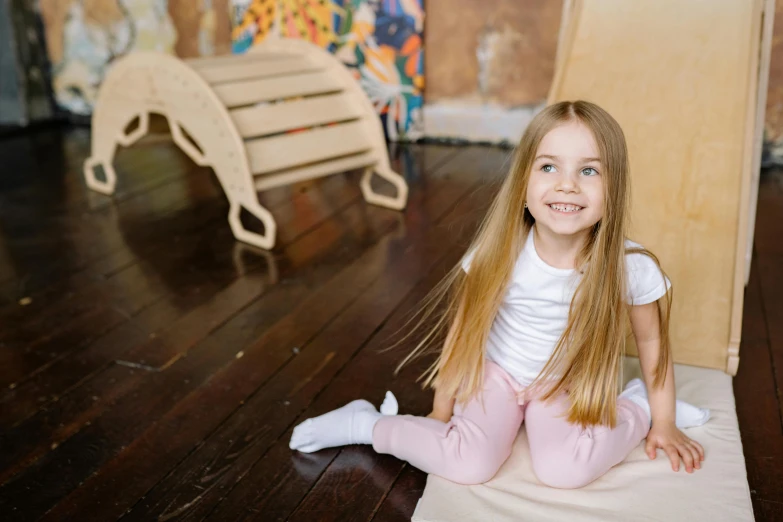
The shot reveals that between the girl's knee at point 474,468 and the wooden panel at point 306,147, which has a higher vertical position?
the wooden panel at point 306,147

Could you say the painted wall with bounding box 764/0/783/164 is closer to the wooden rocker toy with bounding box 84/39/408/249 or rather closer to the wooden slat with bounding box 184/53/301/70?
the wooden rocker toy with bounding box 84/39/408/249

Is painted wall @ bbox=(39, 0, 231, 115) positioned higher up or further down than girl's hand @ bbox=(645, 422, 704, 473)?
higher up

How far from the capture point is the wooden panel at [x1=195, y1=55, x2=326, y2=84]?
2609 mm

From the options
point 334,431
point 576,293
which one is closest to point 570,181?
point 576,293

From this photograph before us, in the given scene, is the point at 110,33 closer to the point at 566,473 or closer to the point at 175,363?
the point at 175,363

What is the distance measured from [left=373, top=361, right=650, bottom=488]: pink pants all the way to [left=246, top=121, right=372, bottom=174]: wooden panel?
1.30 m

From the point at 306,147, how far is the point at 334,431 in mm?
1367

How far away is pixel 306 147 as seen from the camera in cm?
266

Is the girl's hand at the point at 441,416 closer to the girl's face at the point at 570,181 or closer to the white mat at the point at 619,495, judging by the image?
the white mat at the point at 619,495

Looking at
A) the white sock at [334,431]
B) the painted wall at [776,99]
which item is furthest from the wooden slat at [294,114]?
the painted wall at [776,99]

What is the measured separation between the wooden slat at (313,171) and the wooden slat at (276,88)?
0.25 meters

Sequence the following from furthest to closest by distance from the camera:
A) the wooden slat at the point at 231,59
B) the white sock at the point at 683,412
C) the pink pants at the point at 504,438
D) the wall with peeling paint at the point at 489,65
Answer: the wall with peeling paint at the point at 489,65, the wooden slat at the point at 231,59, the white sock at the point at 683,412, the pink pants at the point at 504,438

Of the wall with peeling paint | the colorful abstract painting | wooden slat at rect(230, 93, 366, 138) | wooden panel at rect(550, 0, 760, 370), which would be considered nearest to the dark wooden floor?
wooden panel at rect(550, 0, 760, 370)

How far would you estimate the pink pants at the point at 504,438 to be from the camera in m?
1.35
